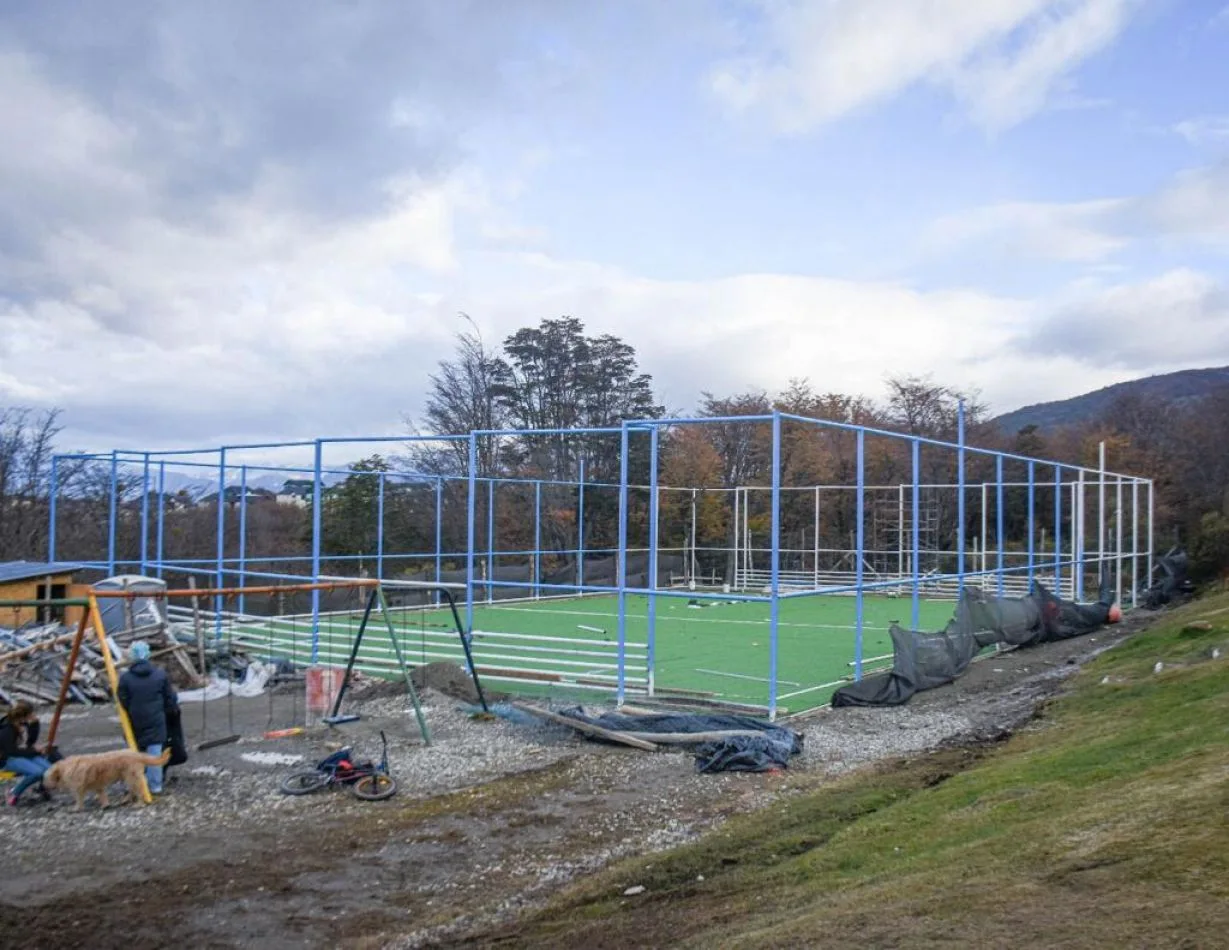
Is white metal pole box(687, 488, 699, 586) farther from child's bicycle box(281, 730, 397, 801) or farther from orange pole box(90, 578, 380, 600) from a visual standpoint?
child's bicycle box(281, 730, 397, 801)

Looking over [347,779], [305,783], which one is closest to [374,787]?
[347,779]

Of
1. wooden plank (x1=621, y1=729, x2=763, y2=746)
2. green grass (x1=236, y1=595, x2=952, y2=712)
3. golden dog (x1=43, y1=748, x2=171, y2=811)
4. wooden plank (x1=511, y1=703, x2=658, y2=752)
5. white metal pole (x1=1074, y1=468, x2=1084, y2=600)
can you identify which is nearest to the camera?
golden dog (x1=43, y1=748, x2=171, y2=811)

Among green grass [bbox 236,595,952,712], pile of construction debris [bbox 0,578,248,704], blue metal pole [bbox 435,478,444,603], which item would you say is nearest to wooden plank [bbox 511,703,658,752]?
green grass [bbox 236,595,952,712]

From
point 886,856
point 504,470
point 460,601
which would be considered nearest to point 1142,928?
point 886,856

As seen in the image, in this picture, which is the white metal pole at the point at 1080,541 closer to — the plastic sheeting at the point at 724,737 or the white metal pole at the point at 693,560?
the white metal pole at the point at 693,560

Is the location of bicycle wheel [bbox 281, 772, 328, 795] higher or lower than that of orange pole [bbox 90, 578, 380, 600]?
lower

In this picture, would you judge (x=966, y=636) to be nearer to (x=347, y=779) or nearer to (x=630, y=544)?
(x=347, y=779)

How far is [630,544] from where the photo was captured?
120 feet

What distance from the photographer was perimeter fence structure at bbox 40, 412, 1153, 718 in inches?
618

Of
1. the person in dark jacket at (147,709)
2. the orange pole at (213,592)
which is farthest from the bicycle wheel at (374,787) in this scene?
the orange pole at (213,592)

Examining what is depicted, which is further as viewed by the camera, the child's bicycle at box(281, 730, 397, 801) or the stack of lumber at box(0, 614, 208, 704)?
the stack of lumber at box(0, 614, 208, 704)

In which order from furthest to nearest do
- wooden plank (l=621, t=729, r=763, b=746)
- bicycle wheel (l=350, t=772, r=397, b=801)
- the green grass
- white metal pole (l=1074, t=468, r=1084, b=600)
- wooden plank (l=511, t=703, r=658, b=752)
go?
white metal pole (l=1074, t=468, r=1084, b=600), the green grass, wooden plank (l=511, t=703, r=658, b=752), wooden plank (l=621, t=729, r=763, b=746), bicycle wheel (l=350, t=772, r=397, b=801)

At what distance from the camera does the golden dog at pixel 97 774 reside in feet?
31.6

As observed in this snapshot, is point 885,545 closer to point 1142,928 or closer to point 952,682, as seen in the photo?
point 952,682
